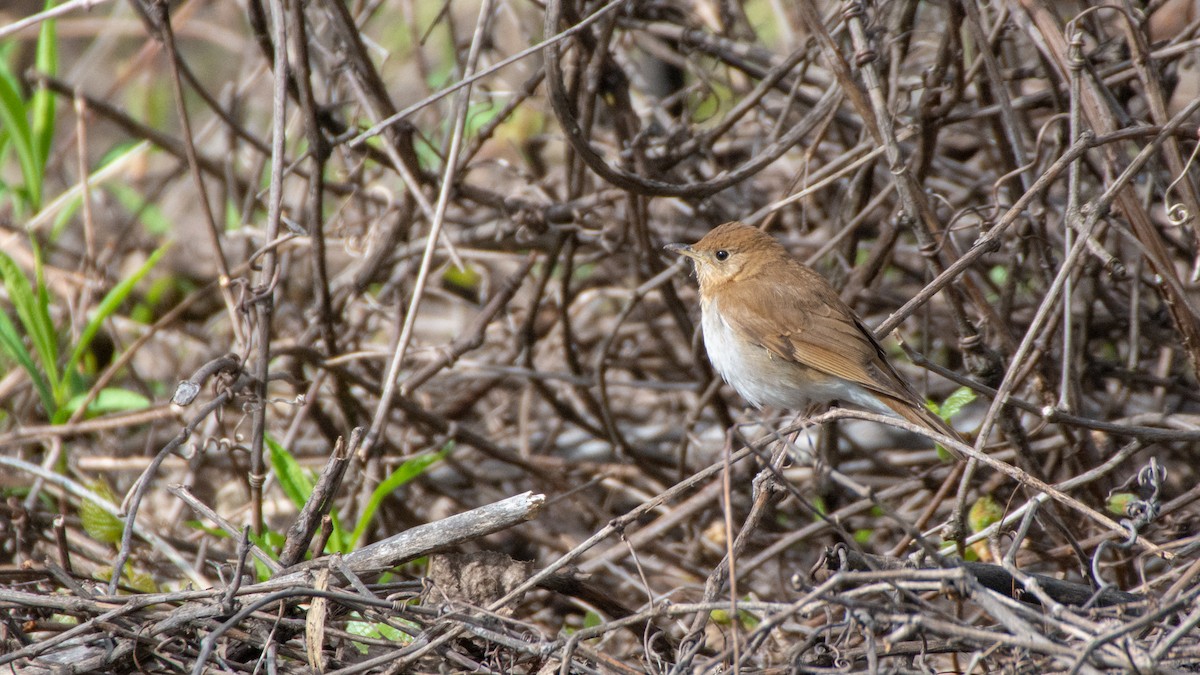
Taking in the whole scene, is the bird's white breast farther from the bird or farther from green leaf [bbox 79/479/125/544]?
green leaf [bbox 79/479/125/544]

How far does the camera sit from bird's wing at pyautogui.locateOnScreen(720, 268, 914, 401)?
3.86 m

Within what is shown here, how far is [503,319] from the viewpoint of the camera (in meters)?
5.11

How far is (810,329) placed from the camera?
399 centimetres

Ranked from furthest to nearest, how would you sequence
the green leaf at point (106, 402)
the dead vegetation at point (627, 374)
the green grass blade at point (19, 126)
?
the green grass blade at point (19, 126), the green leaf at point (106, 402), the dead vegetation at point (627, 374)

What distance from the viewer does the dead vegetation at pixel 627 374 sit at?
258cm

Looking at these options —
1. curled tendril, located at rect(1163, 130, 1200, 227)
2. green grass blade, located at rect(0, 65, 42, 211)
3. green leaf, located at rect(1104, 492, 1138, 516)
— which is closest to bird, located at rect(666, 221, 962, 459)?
green leaf, located at rect(1104, 492, 1138, 516)

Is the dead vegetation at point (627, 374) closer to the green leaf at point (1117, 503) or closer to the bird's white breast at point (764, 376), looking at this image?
the green leaf at point (1117, 503)

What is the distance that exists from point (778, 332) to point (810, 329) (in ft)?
0.42

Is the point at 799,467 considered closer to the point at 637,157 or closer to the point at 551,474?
the point at 551,474

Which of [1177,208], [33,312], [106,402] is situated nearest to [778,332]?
[1177,208]

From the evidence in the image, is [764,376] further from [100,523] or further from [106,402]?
[106,402]

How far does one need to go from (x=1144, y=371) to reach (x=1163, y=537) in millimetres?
926

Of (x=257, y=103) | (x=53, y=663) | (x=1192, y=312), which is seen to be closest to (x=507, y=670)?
(x=53, y=663)

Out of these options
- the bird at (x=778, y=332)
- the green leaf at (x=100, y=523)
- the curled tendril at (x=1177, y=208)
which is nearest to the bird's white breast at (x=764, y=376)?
the bird at (x=778, y=332)
